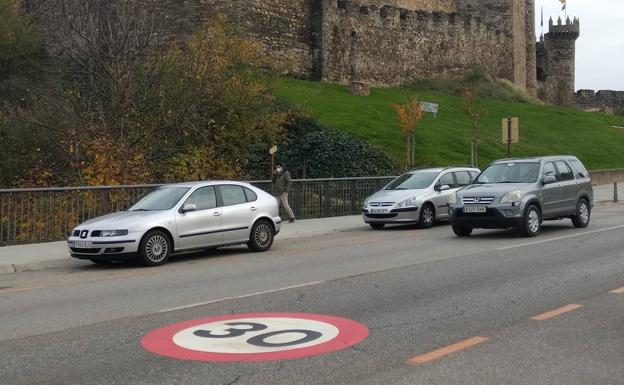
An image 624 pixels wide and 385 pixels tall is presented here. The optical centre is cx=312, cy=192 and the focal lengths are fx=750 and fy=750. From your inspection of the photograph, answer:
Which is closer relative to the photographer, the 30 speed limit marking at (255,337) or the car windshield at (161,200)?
the 30 speed limit marking at (255,337)

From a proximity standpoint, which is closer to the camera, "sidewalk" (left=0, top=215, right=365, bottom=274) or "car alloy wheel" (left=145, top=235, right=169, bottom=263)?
"car alloy wheel" (left=145, top=235, right=169, bottom=263)

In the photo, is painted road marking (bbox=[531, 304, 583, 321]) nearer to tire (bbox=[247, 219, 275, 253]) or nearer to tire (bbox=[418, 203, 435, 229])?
tire (bbox=[247, 219, 275, 253])

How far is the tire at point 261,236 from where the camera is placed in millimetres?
14641

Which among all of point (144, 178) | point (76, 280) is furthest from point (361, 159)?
point (76, 280)

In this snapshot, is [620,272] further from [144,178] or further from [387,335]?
[144,178]

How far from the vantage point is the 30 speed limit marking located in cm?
635

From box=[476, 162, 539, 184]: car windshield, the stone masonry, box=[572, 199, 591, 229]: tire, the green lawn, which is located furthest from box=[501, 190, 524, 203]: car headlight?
the stone masonry

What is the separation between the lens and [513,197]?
52.0 feet

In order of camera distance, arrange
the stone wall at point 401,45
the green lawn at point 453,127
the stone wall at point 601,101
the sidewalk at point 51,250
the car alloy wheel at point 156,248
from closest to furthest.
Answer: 1. the car alloy wheel at point 156,248
2. the sidewalk at point 51,250
3. the green lawn at point 453,127
4. the stone wall at point 401,45
5. the stone wall at point 601,101

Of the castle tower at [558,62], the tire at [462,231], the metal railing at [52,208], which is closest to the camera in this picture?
the metal railing at [52,208]

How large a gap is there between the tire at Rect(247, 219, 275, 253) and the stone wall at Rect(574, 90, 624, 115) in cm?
7003

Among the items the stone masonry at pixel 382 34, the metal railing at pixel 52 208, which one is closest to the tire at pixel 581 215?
the metal railing at pixel 52 208

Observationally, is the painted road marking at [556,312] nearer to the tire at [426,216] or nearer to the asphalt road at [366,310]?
the asphalt road at [366,310]

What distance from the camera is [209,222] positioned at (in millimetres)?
13727
